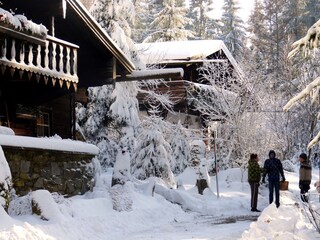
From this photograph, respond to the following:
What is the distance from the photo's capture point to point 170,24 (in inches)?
1666

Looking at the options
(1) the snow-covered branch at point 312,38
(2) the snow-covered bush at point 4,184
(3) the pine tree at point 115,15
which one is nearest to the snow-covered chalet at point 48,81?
(2) the snow-covered bush at point 4,184

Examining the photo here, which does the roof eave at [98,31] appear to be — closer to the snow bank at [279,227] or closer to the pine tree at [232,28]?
the snow bank at [279,227]

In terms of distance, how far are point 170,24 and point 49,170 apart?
104 feet

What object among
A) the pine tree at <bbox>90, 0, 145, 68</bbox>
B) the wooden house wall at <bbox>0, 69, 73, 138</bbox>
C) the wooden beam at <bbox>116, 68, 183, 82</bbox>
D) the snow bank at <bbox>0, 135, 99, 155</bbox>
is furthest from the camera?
the pine tree at <bbox>90, 0, 145, 68</bbox>

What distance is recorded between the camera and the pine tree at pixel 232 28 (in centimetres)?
5241

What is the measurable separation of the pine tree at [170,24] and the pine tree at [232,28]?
10301 mm

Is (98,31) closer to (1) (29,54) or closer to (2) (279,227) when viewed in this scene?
(1) (29,54)

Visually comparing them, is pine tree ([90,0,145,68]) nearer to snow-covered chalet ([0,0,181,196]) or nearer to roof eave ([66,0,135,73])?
snow-covered chalet ([0,0,181,196])

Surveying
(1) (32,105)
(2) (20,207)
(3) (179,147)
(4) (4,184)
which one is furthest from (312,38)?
(3) (179,147)

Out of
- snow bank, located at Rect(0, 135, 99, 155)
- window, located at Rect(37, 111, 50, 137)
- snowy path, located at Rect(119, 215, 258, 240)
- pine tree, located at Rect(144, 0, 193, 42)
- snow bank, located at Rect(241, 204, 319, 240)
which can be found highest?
pine tree, located at Rect(144, 0, 193, 42)

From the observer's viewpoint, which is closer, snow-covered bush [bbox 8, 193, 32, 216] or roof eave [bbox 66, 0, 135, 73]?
snow-covered bush [bbox 8, 193, 32, 216]

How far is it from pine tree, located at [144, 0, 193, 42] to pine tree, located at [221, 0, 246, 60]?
10301 mm

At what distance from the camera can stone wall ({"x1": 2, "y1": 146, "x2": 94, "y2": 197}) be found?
1102cm

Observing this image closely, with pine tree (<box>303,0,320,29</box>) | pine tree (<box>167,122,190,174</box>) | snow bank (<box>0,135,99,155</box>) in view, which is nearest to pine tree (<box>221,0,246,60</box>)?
pine tree (<box>303,0,320,29</box>)
